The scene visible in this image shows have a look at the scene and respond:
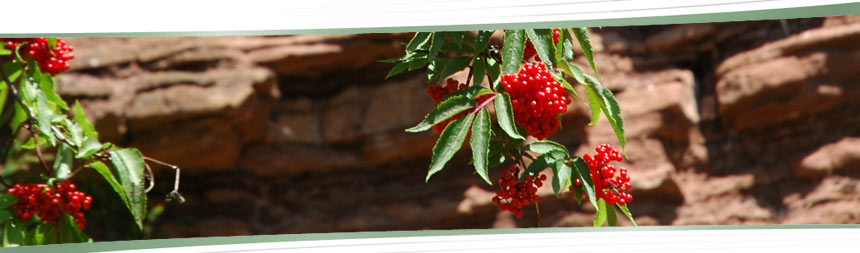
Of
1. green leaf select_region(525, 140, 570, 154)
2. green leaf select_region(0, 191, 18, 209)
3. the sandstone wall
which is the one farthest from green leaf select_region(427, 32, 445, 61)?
the sandstone wall

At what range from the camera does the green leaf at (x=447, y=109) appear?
1189 millimetres

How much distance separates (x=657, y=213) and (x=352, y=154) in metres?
1.54

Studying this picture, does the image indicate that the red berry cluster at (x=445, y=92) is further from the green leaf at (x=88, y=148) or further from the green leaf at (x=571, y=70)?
the green leaf at (x=88, y=148)

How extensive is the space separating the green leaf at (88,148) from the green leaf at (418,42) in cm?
71

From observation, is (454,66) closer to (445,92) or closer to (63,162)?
(445,92)

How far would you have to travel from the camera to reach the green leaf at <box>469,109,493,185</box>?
3.89 ft

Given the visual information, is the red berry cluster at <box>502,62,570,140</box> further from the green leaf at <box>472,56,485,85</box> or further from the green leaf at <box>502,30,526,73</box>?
the green leaf at <box>472,56,485,85</box>

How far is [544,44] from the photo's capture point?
1302mm

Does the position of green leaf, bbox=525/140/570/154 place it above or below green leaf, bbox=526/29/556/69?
below

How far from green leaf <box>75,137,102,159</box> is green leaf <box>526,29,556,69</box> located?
3.04 feet

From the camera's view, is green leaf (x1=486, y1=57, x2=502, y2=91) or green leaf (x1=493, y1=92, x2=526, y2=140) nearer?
green leaf (x1=493, y1=92, x2=526, y2=140)

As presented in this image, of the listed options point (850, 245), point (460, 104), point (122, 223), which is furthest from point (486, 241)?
point (122, 223)

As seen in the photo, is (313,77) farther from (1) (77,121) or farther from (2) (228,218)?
(1) (77,121)

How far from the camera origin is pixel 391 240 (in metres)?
3.16
